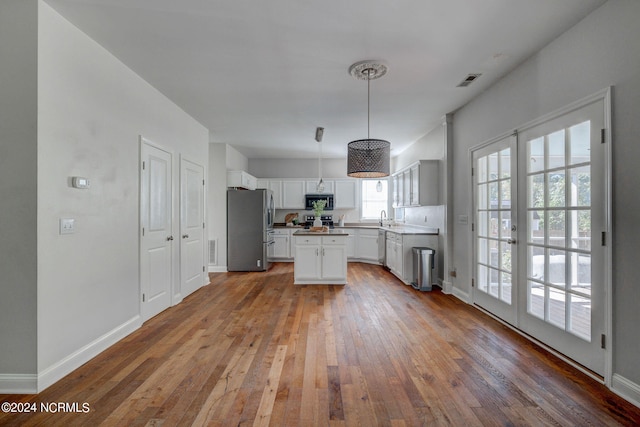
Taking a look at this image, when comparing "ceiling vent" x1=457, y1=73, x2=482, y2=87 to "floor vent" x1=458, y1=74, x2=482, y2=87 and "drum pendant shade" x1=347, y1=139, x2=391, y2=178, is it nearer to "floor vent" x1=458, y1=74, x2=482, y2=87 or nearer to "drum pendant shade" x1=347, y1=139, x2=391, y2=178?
"floor vent" x1=458, y1=74, x2=482, y2=87

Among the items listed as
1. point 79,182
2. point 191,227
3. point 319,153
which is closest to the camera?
point 79,182

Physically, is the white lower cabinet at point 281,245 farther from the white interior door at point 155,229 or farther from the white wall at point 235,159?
the white interior door at point 155,229

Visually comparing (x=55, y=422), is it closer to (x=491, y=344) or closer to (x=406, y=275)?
(x=491, y=344)

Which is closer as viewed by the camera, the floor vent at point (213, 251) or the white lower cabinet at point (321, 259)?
the white lower cabinet at point (321, 259)

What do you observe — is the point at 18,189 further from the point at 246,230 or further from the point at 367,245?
the point at 367,245

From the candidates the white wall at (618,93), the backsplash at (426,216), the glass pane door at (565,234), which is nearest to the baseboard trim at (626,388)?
the white wall at (618,93)

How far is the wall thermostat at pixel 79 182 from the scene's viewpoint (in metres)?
2.30

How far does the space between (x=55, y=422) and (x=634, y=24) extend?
4390 millimetres

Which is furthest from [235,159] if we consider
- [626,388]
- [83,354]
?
[626,388]

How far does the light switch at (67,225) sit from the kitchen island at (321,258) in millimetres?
3044

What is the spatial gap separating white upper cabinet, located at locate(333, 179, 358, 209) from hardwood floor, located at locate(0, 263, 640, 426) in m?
4.26

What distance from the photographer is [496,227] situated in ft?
11.1

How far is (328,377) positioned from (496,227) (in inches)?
102

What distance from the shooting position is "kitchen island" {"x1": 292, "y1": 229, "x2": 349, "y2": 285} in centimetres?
490
